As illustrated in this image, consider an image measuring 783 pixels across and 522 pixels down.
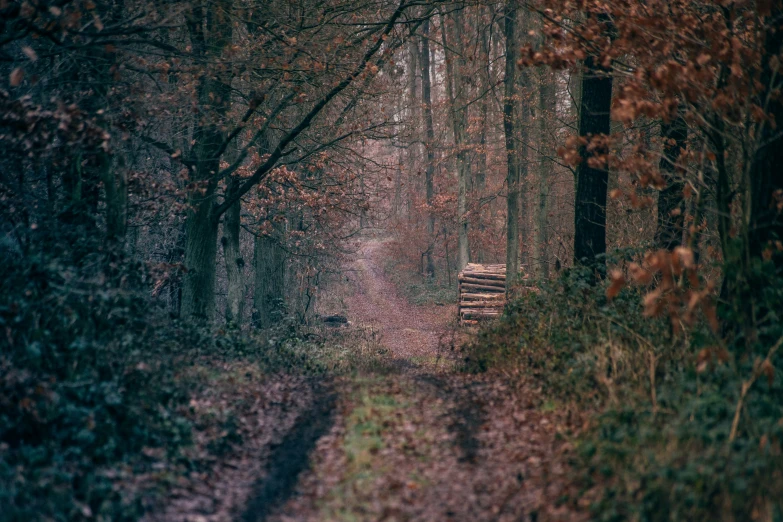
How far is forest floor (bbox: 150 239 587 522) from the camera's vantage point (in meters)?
5.48

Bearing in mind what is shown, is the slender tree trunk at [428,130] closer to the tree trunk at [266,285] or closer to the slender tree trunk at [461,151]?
the slender tree trunk at [461,151]

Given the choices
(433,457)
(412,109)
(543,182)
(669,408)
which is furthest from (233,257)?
(412,109)

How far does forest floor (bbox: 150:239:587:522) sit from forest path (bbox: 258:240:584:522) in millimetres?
12

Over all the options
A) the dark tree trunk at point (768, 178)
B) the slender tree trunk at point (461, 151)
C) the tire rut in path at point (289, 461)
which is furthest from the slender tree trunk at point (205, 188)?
the slender tree trunk at point (461, 151)

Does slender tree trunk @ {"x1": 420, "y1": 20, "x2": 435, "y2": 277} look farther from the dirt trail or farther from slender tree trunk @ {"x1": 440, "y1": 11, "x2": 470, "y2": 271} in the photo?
slender tree trunk @ {"x1": 440, "y1": 11, "x2": 470, "y2": 271}

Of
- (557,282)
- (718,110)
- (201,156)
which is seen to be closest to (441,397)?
(557,282)

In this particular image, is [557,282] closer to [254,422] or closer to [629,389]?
[629,389]

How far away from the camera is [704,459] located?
499cm

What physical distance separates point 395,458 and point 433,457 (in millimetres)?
400

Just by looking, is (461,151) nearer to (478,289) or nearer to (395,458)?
(478,289)

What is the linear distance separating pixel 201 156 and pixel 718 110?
9.43 meters

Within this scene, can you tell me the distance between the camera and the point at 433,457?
21.6 ft

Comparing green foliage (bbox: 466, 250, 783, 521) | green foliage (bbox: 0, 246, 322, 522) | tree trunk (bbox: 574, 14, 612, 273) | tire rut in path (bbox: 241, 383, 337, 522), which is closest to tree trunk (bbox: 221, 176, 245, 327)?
green foliage (bbox: 0, 246, 322, 522)

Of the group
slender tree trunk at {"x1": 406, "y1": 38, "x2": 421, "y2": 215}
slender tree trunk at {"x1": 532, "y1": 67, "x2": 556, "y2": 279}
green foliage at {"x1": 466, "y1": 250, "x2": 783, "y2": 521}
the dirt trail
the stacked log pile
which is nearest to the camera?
green foliage at {"x1": 466, "y1": 250, "x2": 783, "y2": 521}
